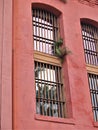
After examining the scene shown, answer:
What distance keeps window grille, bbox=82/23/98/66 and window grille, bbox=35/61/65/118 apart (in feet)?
6.20

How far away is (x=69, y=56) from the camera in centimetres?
1155

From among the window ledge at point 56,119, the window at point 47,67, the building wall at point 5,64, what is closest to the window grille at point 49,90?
the window at point 47,67

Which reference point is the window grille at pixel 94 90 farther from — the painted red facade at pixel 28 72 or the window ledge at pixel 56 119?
the window ledge at pixel 56 119

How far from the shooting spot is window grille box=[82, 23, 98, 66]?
12.7 m

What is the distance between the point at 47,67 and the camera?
1118cm

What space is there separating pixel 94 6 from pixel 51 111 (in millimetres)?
5933

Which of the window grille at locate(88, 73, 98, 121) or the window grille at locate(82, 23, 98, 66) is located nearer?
the window grille at locate(88, 73, 98, 121)

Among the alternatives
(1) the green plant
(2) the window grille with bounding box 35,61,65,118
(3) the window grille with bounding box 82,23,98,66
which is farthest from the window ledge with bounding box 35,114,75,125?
(3) the window grille with bounding box 82,23,98,66

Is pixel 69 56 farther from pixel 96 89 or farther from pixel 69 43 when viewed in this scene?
pixel 96 89

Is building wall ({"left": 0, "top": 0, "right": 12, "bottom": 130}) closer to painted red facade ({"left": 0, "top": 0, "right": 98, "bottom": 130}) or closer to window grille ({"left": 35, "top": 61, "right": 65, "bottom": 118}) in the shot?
painted red facade ({"left": 0, "top": 0, "right": 98, "bottom": 130})

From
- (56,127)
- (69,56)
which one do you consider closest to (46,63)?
(69,56)

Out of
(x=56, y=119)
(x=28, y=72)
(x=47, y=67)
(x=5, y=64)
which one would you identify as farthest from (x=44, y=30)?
(x=56, y=119)

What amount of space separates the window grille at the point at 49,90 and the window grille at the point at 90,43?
1.89m

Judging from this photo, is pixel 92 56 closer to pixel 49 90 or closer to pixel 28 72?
pixel 49 90
